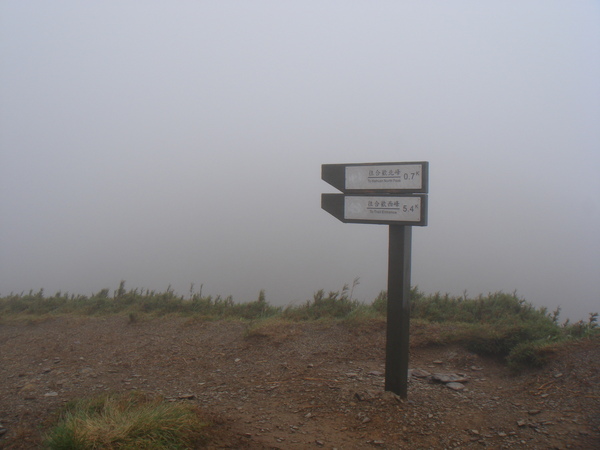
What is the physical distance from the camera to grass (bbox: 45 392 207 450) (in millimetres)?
3131

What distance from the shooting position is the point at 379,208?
4.34 m

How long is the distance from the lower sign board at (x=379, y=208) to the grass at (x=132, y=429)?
7.30ft

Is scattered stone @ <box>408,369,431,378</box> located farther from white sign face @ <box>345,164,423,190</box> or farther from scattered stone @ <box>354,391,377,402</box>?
white sign face @ <box>345,164,423,190</box>

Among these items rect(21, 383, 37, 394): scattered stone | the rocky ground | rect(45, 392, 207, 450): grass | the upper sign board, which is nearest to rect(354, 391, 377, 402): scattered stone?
the rocky ground

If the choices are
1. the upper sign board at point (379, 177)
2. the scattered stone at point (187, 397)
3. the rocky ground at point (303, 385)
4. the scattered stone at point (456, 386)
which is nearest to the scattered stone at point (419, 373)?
the rocky ground at point (303, 385)

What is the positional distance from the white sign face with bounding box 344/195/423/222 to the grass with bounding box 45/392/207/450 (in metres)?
2.27

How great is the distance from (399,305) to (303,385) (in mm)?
1326

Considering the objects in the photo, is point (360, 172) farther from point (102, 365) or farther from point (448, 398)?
point (102, 365)

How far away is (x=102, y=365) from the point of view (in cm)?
557

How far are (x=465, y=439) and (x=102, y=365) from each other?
412 centimetres

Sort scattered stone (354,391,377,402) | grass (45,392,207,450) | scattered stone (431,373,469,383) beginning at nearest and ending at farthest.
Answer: grass (45,392,207,450), scattered stone (354,391,377,402), scattered stone (431,373,469,383)

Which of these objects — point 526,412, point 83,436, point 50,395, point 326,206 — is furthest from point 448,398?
point 50,395

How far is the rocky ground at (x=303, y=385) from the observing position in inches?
146

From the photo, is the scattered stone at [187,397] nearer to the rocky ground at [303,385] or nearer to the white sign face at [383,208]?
the rocky ground at [303,385]
